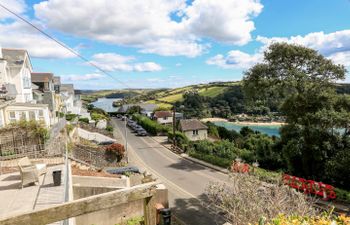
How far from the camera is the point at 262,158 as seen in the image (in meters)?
27.8

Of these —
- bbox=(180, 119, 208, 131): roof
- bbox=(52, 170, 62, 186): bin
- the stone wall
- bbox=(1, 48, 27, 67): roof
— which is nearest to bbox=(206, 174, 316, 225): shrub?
bbox=(52, 170, 62, 186): bin

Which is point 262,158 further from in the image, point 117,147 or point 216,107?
point 216,107

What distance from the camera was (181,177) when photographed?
2523cm

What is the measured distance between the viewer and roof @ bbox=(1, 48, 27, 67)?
30872 millimetres

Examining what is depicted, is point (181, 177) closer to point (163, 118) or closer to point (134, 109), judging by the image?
point (163, 118)

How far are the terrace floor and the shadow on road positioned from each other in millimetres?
7298

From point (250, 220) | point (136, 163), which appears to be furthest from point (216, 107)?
point (250, 220)

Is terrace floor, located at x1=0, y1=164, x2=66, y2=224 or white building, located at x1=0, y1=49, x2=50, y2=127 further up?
white building, located at x1=0, y1=49, x2=50, y2=127

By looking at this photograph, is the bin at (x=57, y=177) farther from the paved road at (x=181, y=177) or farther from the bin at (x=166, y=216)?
the paved road at (x=181, y=177)

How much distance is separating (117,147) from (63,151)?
10683 millimetres

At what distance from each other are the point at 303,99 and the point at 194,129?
34.5 metres

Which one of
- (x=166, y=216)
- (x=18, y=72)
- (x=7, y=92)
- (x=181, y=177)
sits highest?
(x=18, y=72)

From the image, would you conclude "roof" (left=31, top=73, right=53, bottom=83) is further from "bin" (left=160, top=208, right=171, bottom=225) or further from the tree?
→ "bin" (left=160, top=208, right=171, bottom=225)

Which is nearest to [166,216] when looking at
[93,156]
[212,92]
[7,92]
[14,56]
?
[93,156]
